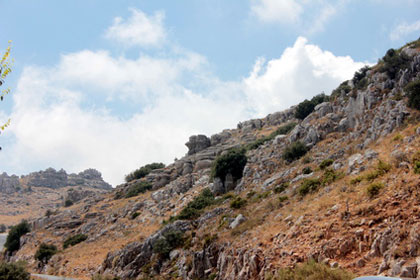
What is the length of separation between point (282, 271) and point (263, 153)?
3193 cm

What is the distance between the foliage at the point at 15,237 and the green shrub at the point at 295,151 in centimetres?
5660

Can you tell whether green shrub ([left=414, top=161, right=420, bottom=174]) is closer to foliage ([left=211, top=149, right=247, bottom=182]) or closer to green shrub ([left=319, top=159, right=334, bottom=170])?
green shrub ([left=319, top=159, right=334, bottom=170])

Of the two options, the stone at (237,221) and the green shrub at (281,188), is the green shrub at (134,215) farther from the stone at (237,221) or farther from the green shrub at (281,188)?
the stone at (237,221)

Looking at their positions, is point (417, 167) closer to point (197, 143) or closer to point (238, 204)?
point (238, 204)

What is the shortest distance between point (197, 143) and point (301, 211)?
2504 inches

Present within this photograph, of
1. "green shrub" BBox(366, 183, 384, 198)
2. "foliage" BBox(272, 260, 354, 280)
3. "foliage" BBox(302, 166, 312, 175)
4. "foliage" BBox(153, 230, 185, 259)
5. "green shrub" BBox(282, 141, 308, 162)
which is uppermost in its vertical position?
"green shrub" BBox(282, 141, 308, 162)

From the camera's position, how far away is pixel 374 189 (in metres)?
14.5

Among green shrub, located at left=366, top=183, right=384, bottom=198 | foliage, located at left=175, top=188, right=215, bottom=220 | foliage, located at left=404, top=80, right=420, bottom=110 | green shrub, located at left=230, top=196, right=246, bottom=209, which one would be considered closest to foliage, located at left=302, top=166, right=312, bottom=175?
green shrub, located at left=230, top=196, right=246, bottom=209

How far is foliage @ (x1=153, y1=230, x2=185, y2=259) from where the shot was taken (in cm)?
2615

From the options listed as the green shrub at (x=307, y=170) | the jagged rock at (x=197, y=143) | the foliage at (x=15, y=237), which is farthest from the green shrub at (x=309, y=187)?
the foliage at (x=15, y=237)

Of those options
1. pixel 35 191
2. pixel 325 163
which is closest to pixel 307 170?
pixel 325 163

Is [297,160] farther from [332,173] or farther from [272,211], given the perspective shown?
[272,211]

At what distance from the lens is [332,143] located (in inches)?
1255

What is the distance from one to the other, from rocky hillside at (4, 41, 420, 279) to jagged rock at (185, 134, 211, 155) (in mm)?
21090
